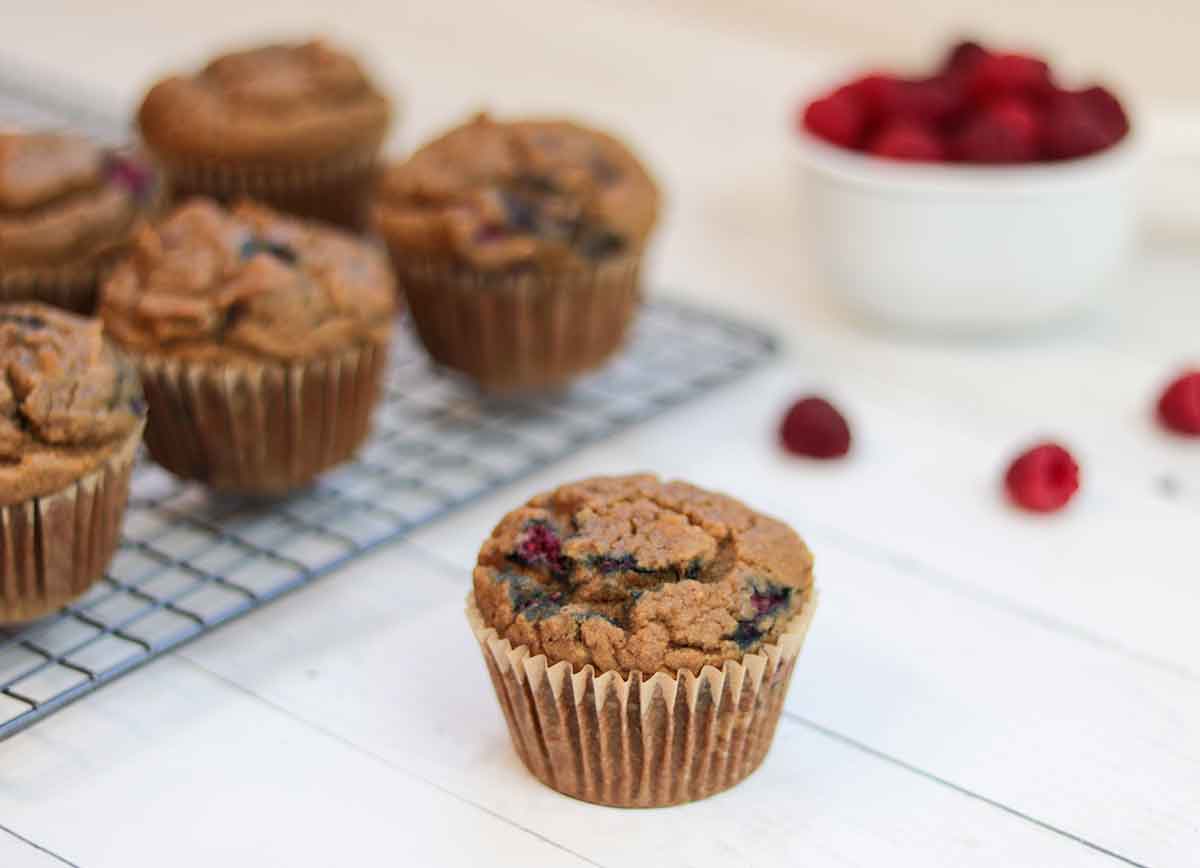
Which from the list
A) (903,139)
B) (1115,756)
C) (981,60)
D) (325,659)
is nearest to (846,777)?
(1115,756)

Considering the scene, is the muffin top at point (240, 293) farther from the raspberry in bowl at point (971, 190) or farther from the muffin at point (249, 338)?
the raspberry in bowl at point (971, 190)

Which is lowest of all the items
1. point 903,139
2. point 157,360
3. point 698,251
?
point 698,251

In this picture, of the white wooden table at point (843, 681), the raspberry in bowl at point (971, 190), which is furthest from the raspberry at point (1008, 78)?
the white wooden table at point (843, 681)

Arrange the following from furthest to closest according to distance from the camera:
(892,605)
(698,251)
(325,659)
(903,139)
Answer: (698,251)
(903,139)
(892,605)
(325,659)

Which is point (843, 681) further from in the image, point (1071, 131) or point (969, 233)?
point (1071, 131)

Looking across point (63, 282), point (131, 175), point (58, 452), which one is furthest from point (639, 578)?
point (131, 175)

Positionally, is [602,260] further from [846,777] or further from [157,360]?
[846,777]

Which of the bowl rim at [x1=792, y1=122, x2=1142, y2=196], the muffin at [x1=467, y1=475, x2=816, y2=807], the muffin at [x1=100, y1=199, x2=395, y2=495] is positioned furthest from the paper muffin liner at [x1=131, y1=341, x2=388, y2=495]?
the bowl rim at [x1=792, y1=122, x2=1142, y2=196]
